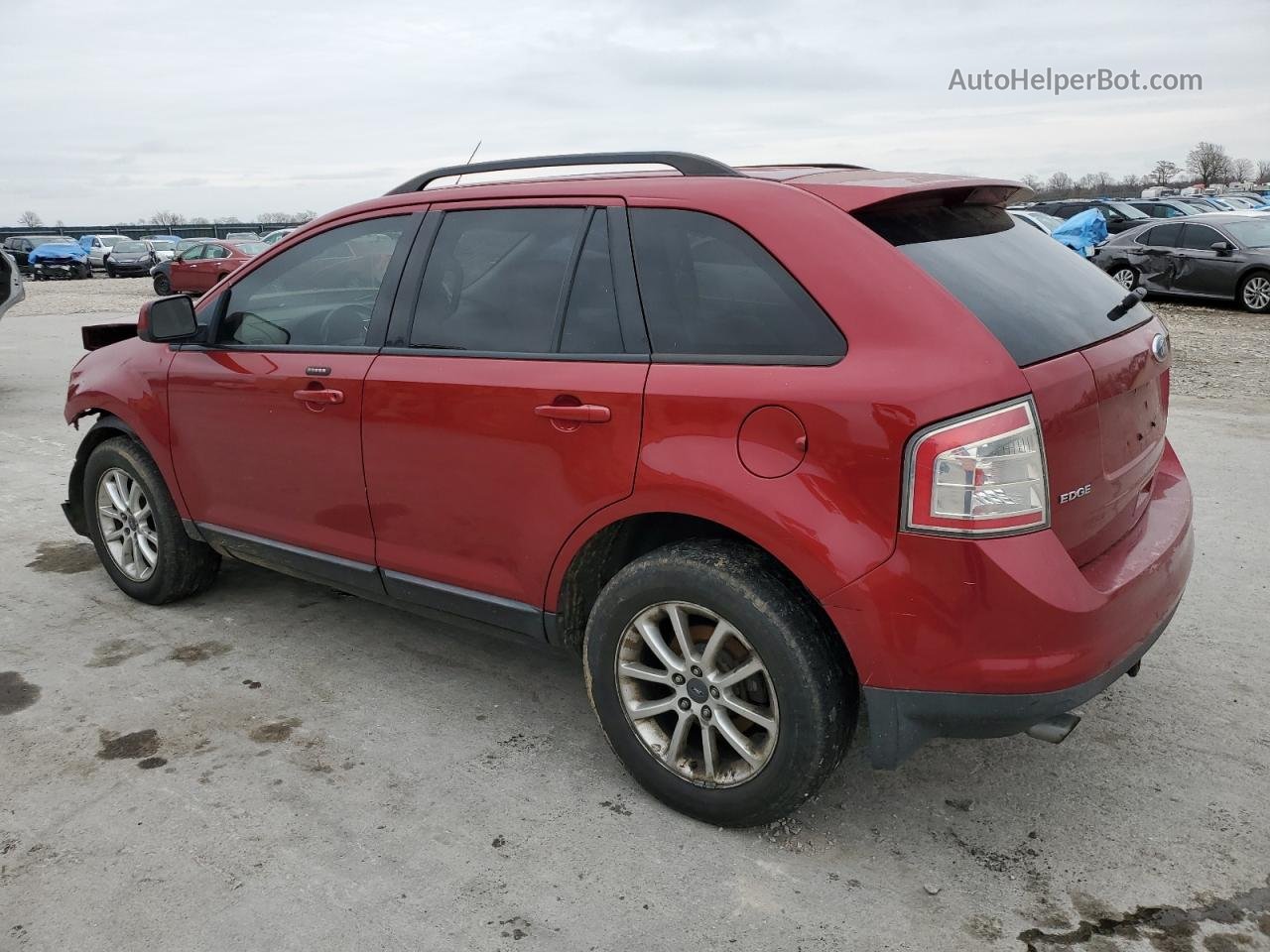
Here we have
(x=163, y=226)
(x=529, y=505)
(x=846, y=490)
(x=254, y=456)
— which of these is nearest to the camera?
(x=846, y=490)

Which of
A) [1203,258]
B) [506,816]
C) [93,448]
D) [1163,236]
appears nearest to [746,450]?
[506,816]

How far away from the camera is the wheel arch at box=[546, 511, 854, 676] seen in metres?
3.04

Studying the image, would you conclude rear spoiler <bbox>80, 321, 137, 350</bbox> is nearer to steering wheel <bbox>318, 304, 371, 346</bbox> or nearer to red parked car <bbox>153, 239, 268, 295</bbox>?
steering wheel <bbox>318, 304, 371, 346</bbox>

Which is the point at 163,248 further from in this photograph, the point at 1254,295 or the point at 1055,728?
the point at 1055,728

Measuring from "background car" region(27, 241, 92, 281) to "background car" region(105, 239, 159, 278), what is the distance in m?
1.76

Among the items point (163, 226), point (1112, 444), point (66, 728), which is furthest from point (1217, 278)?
point (163, 226)

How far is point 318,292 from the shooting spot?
393 cm

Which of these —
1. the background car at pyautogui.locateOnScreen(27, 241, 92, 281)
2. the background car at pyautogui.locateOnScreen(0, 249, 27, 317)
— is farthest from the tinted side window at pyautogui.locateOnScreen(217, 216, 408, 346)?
the background car at pyautogui.locateOnScreen(27, 241, 92, 281)

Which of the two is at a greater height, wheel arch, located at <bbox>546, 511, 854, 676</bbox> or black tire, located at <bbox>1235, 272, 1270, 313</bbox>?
wheel arch, located at <bbox>546, 511, 854, 676</bbox>

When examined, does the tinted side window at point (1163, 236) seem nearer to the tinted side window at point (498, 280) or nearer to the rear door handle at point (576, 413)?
the tinted side window at point (498, 280)

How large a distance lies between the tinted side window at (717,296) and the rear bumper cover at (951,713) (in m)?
0.86

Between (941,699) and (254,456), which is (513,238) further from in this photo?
(941,699)

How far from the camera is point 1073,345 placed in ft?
9.04

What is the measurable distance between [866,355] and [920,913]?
4.45 ft
